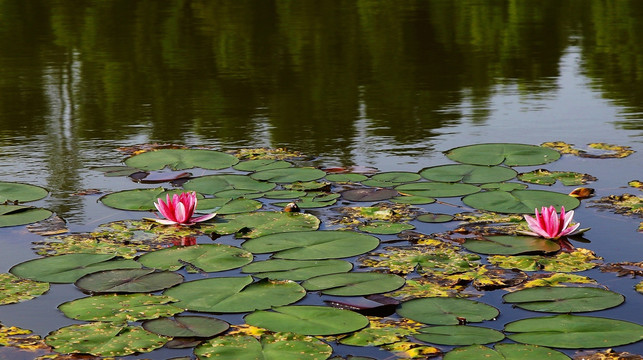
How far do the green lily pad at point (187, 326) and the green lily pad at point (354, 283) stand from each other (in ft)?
1.50

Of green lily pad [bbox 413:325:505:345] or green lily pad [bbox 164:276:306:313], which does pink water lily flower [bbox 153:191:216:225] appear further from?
green lily pad [bbox 413:325:505:345]

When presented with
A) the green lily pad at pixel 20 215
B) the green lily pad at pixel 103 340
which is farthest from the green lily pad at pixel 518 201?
the green lily pad at pixel 20 215

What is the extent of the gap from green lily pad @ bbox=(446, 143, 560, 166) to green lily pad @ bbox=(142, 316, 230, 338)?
247 cm

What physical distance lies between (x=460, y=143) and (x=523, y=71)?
10.3ft

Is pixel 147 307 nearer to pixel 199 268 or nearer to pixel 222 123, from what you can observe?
pixel 199 268

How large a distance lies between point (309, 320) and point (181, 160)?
2.36 m

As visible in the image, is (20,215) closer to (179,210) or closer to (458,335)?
(179,210)

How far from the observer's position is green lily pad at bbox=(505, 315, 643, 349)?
2.72 meters

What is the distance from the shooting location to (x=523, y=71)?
846 cm

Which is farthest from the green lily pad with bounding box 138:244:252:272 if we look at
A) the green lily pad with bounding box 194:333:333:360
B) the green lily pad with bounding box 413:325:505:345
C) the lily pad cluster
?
the green lily pad with bounding box 413:325:505:345

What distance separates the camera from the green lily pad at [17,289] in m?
3.20

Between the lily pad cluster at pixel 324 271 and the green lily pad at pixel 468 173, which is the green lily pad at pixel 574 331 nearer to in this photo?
the lily pad cluster at pixel 324 271

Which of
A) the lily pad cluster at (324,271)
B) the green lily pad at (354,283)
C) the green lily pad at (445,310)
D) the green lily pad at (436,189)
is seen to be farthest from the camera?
the green lily pad at (436,189)

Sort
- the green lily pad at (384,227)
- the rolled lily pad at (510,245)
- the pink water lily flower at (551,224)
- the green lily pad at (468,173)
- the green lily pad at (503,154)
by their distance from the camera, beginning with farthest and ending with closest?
the green lily pad at (503,154)
the green lily pad at (468,173)
the green lily pad at (384,227)
the pink water lily flower at (551,224)
the rolled lily pad at (510,245)
